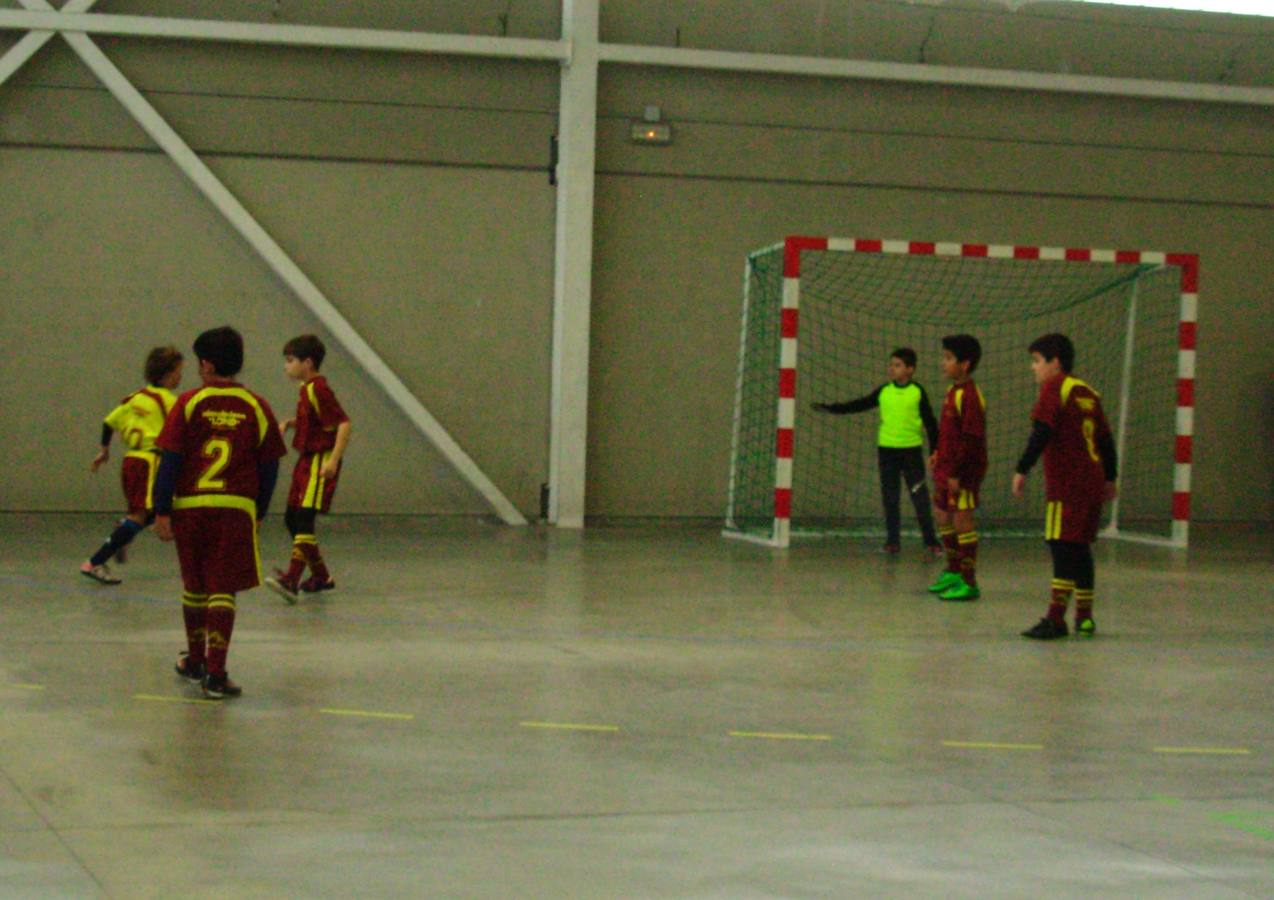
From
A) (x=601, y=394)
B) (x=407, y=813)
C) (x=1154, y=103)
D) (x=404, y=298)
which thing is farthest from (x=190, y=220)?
(x=407, y=813)

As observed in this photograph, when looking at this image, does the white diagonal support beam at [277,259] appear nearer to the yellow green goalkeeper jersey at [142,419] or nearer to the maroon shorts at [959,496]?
the yellow green goalkeeper jersey at [142,419]

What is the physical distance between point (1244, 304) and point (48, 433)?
12.2 meters

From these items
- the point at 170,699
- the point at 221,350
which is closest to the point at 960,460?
the point at 221,350

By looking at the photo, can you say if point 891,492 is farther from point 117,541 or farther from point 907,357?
point 117,541

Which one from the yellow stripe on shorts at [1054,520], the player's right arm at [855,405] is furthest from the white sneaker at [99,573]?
the player's right arm at [855,405]

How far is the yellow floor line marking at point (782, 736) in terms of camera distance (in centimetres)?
671

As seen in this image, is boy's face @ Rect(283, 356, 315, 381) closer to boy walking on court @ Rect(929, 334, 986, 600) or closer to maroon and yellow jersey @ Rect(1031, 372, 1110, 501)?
boy walking on court @ Rect(929, 334, 986, 600)

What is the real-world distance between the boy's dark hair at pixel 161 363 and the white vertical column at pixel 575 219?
5979 millimetres

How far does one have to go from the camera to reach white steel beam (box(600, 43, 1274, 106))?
1691cm

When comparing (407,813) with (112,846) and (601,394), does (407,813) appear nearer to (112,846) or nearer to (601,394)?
(112,846)

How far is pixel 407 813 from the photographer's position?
535cm

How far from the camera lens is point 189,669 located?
759cm

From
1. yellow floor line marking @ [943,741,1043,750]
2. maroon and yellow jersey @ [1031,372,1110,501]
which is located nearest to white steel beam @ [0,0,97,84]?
maroon and yellow jersey @ [1031,372,1110,501]

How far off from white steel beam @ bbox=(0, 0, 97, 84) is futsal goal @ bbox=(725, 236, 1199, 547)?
21.9 feet
